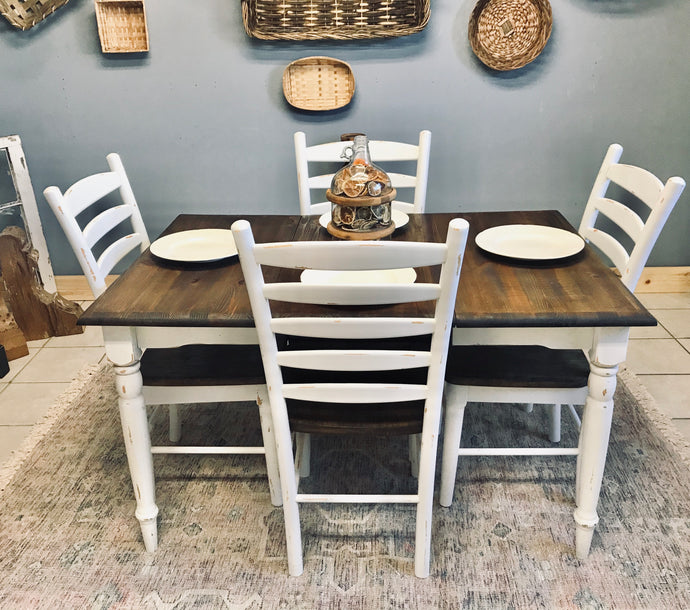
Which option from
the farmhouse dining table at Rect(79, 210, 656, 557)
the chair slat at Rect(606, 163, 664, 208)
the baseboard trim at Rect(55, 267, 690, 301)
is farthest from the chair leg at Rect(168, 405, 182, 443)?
the chair slat at Rect(606, 163, 664, 208)

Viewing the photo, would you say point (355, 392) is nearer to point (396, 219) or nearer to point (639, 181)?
point (396, 219)

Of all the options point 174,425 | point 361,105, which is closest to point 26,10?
point 361,105

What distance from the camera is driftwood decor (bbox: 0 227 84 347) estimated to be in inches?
105

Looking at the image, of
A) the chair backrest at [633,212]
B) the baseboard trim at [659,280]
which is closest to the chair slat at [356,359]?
the chair backrest at [633,212]

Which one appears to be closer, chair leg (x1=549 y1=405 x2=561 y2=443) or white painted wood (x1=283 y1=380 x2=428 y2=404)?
white painted wood (x1=283 y1=380 x2=428 y2=404)

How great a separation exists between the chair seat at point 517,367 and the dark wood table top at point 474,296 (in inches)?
9.6

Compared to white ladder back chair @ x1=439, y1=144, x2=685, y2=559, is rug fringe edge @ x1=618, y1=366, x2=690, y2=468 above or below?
below

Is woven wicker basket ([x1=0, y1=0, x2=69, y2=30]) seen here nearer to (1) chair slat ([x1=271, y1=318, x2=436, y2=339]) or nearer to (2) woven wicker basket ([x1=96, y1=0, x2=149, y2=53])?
(2) woven wicker basket ([x1=96, y1=0, x2=149, y2=53])

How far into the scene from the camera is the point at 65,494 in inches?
75.5

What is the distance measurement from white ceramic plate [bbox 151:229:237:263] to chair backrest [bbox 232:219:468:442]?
0.42 m

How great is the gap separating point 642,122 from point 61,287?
2808 millimetres

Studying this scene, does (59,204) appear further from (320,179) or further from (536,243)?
(536,243)

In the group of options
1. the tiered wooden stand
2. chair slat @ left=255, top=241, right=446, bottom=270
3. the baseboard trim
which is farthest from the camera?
the baseboard trim

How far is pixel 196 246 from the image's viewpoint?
5.98 ft
